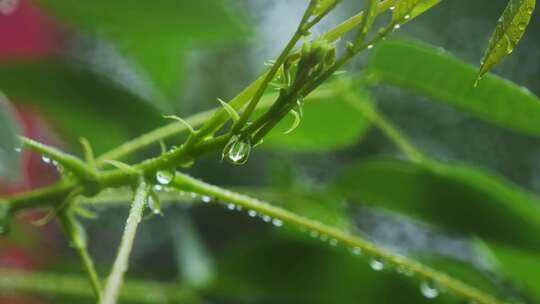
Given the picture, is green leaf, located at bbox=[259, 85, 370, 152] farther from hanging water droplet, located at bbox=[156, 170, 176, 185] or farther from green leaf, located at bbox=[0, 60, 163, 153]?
hanging water droplet, located at bbox=[156, 170, 176, 185]

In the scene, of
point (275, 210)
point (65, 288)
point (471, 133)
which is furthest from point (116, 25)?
point (471, 133)

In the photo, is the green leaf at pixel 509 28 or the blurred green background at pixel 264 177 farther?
the blurred green background at pixel 264 177

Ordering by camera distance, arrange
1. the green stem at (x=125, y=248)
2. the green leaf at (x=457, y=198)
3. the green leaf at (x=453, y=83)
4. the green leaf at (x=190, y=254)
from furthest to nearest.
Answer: the green leaf at (x=190, y=254) → the green leaf at (x=457, y=198) → the green leaf at (x=453, y=83) → the green stem at (x=125, y=248)

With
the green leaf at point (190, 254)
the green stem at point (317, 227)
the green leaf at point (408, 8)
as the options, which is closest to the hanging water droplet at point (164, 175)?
the green stem at point (317, 227)

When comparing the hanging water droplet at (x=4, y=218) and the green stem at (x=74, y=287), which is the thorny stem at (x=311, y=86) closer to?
the hanging water droplet at (x=4, y=218)

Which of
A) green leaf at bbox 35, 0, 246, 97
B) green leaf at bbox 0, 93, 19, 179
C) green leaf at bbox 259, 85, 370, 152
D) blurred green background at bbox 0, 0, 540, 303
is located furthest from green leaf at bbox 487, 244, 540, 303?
green leaf at bbox 0, 93, 19, 179

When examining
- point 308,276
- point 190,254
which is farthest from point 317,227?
point 190,254
